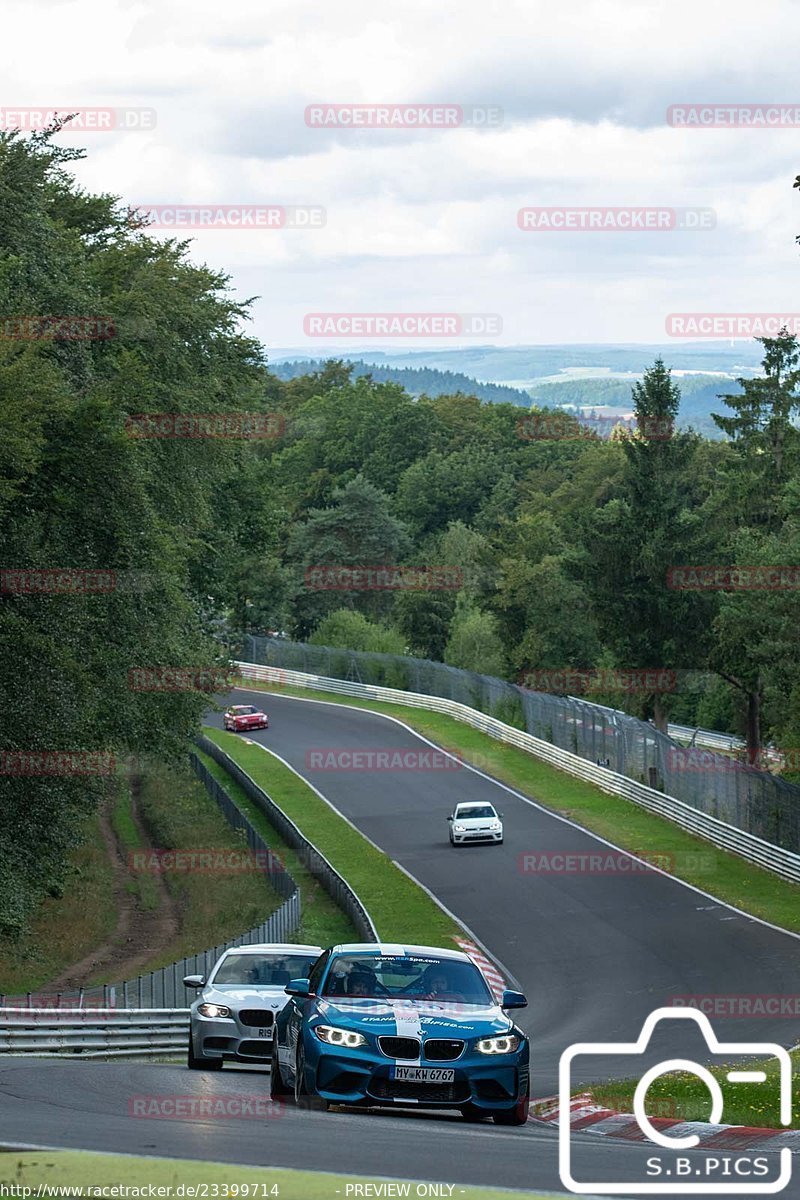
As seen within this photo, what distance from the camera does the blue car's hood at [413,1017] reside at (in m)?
12.2

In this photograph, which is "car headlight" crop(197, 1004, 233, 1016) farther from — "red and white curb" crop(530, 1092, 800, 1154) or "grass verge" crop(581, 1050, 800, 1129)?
"grass verge" crop(581, 1050, 800, 1129)

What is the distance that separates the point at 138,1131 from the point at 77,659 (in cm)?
1881

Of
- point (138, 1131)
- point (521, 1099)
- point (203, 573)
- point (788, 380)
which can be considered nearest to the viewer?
point (138, 1131)

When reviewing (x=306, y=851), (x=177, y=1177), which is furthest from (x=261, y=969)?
(x=306, y=851)

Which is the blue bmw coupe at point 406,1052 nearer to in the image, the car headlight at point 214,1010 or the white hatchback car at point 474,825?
the car headlight at point 214,1010

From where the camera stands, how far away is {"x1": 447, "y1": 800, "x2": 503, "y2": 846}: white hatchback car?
46812 mm

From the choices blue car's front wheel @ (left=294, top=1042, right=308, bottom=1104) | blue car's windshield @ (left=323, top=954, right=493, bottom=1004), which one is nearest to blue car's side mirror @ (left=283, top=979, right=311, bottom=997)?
blue car's windshield @ (left=323, top=954, right=493, bottom=1004)

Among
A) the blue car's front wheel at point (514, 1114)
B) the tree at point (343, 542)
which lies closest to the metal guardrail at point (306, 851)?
the blue car's front wheel at point (514, 1114)

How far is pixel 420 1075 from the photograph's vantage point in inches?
474

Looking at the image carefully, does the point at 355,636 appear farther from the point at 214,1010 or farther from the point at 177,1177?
the point at 177,1177

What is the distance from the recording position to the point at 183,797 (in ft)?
181


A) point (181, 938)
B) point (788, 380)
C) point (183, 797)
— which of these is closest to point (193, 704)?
point (181, 938)

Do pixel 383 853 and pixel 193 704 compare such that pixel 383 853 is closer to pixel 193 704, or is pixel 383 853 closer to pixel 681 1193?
pixel 193 704

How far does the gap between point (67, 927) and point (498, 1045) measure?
1064 inches
